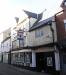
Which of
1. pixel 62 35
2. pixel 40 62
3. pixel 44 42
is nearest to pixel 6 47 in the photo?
pixel 40 62

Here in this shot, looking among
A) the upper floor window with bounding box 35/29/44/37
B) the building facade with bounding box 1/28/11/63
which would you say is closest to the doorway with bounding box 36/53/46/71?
the upper floor window with bounding box 35/29/44/37

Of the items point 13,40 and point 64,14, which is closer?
point 64,14

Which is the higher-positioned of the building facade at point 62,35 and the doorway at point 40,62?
the building facade at point 62,35

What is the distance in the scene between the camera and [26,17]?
31.1 meters

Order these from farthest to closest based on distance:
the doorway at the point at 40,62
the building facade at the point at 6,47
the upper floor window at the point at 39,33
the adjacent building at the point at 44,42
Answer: the building facade at the point at 6,47
the doorway at the point at 40,62
the upper floor window at the point at 39,33
the adjacent building at the point at 44,42

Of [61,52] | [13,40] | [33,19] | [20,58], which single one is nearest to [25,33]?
[33,19]

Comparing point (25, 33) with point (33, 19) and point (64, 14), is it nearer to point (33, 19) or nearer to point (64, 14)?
point (33, 19)

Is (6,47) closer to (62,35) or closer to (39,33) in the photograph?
(39,33)

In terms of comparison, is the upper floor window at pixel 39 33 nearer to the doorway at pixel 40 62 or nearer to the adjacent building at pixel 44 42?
the adjacent building at pixel 44 42

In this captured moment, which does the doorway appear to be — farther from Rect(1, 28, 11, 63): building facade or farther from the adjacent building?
Rect(1, 28, 11, 63): building facade

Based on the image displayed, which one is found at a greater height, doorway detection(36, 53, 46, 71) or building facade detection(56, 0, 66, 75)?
building facade detection(56, 0, 66, 75)

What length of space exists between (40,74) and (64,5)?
885 centimetres

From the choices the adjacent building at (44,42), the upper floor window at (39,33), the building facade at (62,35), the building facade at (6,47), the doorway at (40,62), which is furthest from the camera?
the building facade at (6,47)

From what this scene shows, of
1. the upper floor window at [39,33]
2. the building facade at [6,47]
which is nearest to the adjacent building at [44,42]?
the upper floor window at [39,33]
